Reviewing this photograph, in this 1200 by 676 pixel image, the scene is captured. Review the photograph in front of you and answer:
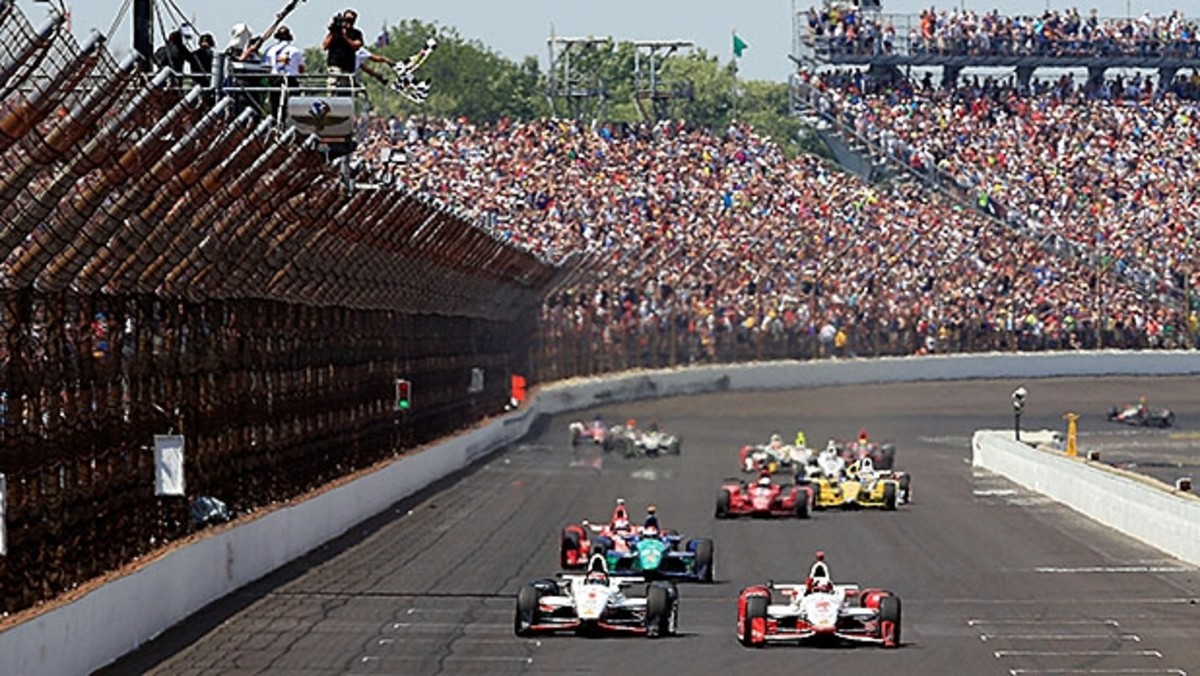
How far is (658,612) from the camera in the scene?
20.5 meters

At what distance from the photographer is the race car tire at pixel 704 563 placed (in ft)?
82.8

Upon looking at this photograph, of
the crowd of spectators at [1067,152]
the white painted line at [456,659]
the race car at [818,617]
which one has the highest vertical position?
the crowd of spectators at [1067,152]

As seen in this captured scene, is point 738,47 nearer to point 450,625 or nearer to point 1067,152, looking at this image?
point 1067,152

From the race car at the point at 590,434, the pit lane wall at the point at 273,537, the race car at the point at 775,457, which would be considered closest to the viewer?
the pit lane wall at the point at 273,537

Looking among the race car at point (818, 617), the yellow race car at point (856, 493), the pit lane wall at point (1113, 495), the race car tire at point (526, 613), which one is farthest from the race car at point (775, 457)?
the race car tire at point (526, 613)

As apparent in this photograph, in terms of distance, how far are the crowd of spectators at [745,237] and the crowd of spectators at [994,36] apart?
12306mm

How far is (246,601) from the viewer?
23031 mm

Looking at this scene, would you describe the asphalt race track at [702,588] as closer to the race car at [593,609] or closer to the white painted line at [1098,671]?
the white painted line at [1098,671]

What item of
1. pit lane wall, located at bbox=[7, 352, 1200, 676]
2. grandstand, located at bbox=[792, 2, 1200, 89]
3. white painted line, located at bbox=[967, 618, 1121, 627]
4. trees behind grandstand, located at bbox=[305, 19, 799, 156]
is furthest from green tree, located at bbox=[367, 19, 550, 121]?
white painted line, located at bbox=[967, 618, 1121, 627]

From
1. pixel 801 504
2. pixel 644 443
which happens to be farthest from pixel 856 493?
pixel 644 443

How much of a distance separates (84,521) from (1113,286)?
2446 inches

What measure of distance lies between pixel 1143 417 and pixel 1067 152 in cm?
2294

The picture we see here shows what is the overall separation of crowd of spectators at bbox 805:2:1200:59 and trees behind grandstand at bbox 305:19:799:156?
1890 cm

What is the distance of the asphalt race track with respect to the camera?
19.1m
